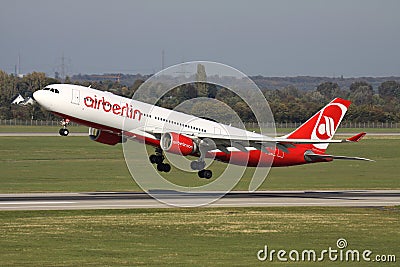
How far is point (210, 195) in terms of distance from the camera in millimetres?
62125

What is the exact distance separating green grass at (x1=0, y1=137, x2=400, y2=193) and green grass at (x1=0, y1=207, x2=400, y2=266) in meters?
18.6

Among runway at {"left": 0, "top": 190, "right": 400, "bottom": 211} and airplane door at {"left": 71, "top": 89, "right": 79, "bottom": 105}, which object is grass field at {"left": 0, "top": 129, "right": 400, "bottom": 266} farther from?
airplane door at {"left": 71, "top": 89, "right": 79, "bottom": 105}

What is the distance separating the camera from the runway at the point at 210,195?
52.7 metres

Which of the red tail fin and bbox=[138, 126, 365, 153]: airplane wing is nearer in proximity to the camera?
bbox=[138, 126, 365, 153]: airplane wing

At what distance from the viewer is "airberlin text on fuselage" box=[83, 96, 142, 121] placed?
55906mm

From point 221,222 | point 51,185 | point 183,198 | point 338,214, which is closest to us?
point 221,222

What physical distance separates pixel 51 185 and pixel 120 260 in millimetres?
36799

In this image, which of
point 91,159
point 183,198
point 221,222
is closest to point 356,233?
point 221,222

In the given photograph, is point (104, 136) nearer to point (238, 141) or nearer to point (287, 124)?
point (238, 141)

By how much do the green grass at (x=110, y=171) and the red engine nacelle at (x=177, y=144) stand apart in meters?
11.6

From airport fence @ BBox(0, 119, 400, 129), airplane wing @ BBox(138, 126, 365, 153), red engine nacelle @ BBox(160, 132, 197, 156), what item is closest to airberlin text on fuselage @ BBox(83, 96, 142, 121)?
airplane wing @ BBox(138, 126, 365, 153)

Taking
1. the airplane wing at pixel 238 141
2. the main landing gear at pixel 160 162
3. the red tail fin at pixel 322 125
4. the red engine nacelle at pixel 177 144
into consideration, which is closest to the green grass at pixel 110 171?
the red tail fin at pixel 322 125

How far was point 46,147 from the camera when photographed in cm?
11781

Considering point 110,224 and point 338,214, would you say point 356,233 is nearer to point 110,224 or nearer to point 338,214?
point 338,214
